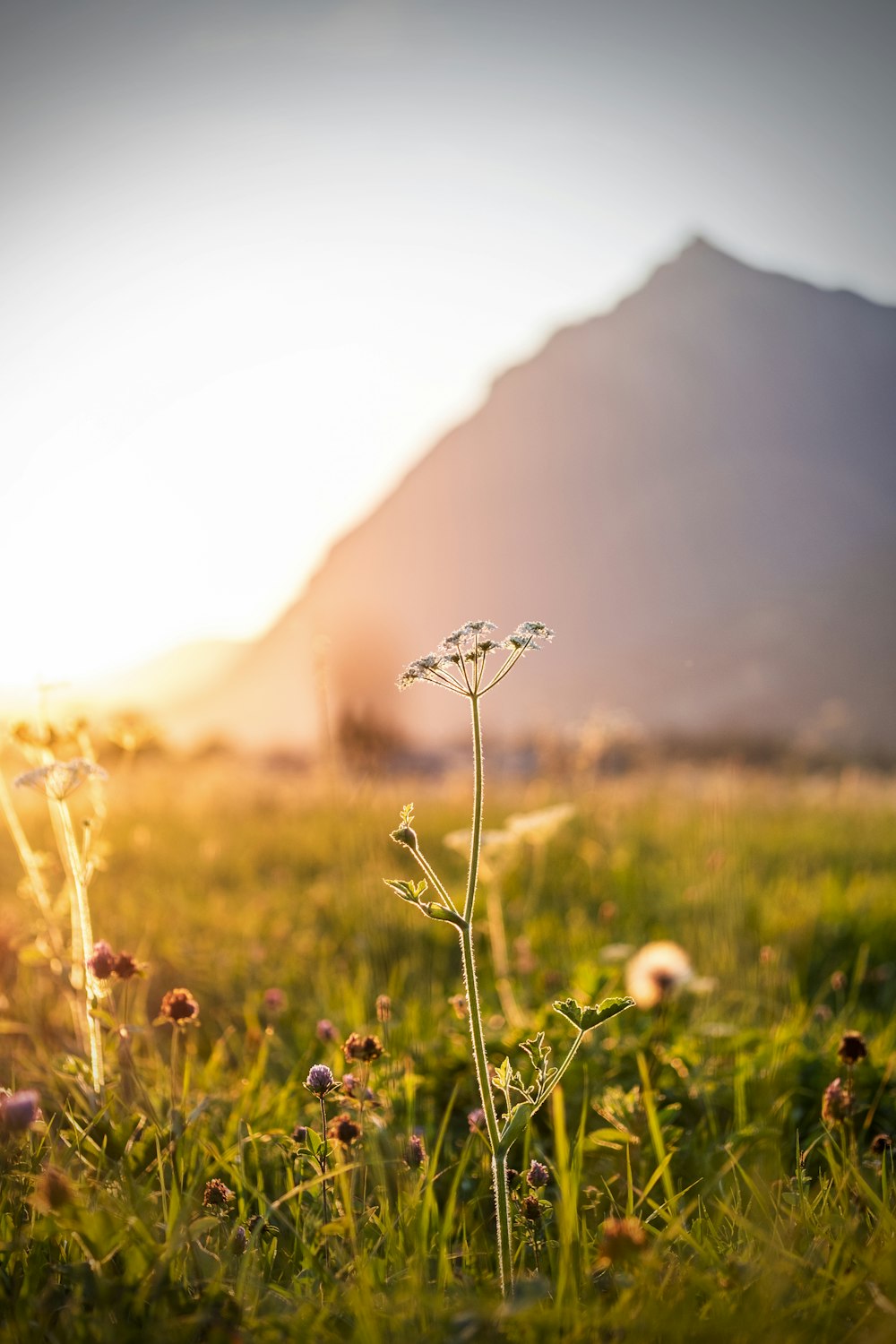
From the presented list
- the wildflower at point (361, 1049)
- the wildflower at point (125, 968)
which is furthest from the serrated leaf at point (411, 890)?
the wildflower at point (125, 968)

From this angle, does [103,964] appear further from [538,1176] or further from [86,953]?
[538,1176]

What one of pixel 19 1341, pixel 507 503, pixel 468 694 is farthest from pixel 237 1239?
pixel 507 503

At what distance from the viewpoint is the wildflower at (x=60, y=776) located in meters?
1.85

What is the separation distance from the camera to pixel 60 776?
1.96 meters

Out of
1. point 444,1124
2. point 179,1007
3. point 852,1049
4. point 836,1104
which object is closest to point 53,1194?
point 179,1007

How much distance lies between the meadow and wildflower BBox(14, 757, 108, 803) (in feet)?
0.88

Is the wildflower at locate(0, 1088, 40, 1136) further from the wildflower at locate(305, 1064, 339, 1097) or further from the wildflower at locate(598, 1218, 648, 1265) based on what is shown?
the wildflower at locate(598, 1218, 648, 1265)

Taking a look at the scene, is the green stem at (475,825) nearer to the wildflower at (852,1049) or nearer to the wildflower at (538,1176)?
the wildflower at (538,1176)

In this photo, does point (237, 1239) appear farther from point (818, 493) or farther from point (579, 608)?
point (818, 493)

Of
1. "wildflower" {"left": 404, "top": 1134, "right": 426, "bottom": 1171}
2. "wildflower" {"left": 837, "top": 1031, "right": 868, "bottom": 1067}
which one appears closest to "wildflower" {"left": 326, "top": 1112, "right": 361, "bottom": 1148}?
"wildflower" {"left": 404, "top": 1134, "right": 426, "bottom": 1171}

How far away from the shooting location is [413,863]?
5.70 meters

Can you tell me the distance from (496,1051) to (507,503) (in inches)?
6935

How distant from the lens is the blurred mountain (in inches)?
3792

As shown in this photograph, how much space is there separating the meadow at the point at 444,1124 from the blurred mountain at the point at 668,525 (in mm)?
61293
